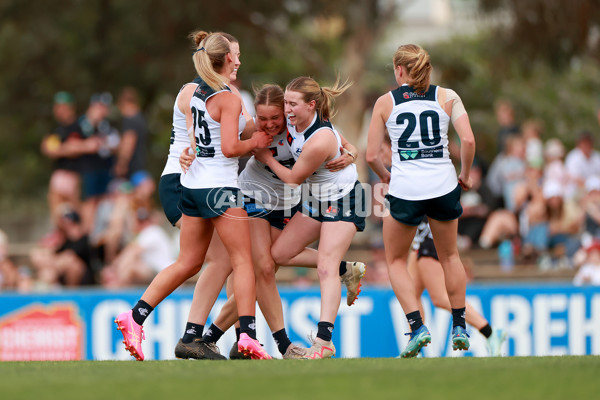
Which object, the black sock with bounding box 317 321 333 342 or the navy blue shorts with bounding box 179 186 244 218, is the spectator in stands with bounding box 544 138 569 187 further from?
the navy blue shorts with bounding box 179 186 244 218

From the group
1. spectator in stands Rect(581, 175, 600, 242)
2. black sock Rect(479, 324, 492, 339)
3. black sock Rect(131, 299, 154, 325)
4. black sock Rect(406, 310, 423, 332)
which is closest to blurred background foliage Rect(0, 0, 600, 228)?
spectator in stands Rect(581, 175, 600, 242)

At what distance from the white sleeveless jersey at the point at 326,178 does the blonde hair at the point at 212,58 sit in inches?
26.3

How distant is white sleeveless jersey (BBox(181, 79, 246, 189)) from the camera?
660cm

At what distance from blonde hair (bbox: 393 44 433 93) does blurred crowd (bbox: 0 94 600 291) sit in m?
6.34

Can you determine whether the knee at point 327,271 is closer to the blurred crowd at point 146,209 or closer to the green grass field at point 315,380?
the green grass field at point 315,380

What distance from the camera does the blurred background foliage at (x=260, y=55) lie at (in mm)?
16016

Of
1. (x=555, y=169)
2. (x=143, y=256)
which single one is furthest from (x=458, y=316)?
(x=555, y=169)

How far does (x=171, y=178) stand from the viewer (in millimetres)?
7133

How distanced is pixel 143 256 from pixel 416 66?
6.89 meters

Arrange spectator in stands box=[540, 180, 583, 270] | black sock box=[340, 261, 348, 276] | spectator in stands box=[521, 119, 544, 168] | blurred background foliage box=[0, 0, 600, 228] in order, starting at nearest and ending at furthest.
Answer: black sock box=[340, 261, 348, 276] → spectator in stands box=[540, 180, 583, 270] → spectator in stands box=[521, 119, 544, 168] → blurred background foliage box=[0, 0, 600, 228]

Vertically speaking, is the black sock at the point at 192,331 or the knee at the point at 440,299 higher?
the knee at the point at 440,299

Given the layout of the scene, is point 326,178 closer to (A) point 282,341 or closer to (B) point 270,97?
(B) point 270,97

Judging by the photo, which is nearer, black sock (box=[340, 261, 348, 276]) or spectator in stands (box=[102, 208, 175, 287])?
black sock (box=[340, 261, 348, 276])

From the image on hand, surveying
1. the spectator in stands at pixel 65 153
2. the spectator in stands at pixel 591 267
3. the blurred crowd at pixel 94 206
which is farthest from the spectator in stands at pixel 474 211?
the spectator in stands at pixel 65 153
